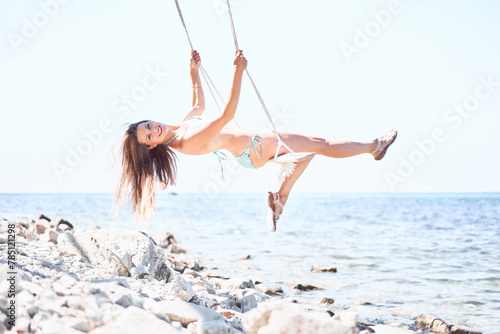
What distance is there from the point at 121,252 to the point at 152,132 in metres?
1.51

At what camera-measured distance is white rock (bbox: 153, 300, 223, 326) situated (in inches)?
133

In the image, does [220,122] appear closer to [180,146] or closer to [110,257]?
[180,146]

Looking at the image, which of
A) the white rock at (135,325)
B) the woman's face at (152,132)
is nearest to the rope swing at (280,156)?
the woman's face at (152,132)

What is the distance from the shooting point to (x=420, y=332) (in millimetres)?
5070

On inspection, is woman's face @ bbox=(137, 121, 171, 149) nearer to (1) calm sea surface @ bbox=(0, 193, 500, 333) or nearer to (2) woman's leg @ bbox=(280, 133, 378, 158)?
(2) woman's leg @ bbox=(280, 133, 378, 158)

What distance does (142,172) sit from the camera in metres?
4.83

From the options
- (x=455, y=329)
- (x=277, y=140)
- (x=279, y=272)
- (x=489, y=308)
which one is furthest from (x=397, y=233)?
(x=277, y=140)

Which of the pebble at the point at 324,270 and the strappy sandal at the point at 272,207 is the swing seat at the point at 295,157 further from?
the pebble at the point at 324,270

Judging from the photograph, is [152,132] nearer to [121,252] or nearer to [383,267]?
[121,252]

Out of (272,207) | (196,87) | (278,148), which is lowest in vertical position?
(272,207)

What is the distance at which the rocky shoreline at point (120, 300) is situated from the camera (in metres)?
2.91

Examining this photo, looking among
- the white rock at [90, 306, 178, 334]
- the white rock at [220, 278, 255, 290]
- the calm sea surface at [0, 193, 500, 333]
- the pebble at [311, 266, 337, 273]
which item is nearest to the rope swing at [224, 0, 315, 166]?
the white rock at [90, 306, 178, 334]

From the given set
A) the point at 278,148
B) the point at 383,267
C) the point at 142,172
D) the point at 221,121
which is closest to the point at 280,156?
the point at 278,148

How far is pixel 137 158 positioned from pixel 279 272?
467 cm
